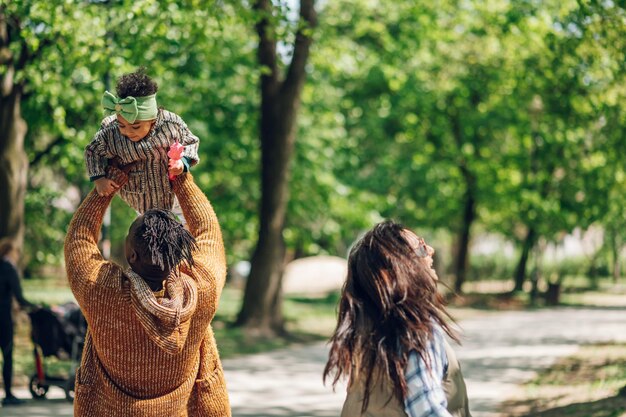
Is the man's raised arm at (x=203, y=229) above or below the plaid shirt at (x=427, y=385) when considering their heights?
above

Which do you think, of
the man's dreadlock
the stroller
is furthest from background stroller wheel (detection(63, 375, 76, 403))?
the man's dreadlock

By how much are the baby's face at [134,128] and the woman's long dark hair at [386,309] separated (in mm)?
1051

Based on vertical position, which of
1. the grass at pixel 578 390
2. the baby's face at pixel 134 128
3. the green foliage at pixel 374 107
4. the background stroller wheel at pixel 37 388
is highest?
the green foliage at pixel 374 107

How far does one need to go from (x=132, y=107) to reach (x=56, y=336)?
711 cm

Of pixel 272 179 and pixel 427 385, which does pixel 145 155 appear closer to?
pixel 427 385

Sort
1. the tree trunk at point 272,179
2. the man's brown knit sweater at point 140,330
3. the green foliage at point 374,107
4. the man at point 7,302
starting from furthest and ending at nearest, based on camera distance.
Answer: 1. the tree trunk at point 272,179
2. the green foliage at point 374,107
3. the man at point 7,302
4. the man's brown knit sweater at point 140,330

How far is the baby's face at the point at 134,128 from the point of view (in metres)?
3.80

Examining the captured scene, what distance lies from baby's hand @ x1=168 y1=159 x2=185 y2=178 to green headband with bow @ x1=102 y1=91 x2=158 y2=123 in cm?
20

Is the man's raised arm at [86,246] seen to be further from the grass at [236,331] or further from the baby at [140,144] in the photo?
the grass at [236,331]

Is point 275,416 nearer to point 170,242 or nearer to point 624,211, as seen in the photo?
point 170,242

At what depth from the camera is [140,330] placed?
11.3ft

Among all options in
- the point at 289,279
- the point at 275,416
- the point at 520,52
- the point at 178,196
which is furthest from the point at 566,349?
the point at 289,279

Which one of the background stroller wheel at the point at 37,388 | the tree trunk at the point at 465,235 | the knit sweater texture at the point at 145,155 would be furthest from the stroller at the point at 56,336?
the tree trunk at the point at 465,235

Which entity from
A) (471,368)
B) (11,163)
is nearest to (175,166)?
(471,368)
